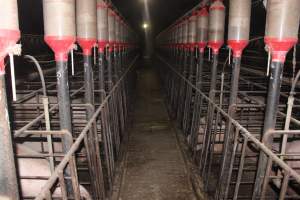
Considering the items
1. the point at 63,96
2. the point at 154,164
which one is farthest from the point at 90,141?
the point at 154,164

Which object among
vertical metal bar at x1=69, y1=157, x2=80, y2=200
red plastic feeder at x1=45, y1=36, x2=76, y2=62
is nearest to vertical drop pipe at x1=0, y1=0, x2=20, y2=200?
vertical metal bar at x1=69, y1=157, x2=80, y2=200

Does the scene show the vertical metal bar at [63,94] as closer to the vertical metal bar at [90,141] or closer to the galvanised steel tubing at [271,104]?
the vertical metal bar at [90,141]

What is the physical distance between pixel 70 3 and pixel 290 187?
4.35 metres

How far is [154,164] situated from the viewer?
7.03 metres

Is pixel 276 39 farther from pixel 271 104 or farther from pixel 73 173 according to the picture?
pixel 73 173

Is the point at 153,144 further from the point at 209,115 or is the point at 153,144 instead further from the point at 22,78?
the point at 22,78

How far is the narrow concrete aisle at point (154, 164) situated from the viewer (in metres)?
5.73

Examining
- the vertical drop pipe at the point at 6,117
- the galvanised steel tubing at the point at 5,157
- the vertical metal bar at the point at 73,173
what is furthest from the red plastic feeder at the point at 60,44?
the galvanised steel tubing at the point at 5,157

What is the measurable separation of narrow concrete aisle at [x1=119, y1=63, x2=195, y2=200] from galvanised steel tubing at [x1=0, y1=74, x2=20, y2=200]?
3686 millimetres

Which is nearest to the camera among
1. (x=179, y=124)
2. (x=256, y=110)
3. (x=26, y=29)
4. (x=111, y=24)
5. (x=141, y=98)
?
(x=256, y=110)

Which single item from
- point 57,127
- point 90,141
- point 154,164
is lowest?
point 154,164

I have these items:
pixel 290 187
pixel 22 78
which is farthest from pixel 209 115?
pixel 22 78

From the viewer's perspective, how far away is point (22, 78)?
1030 centimetres

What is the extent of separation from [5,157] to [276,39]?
310 cm
